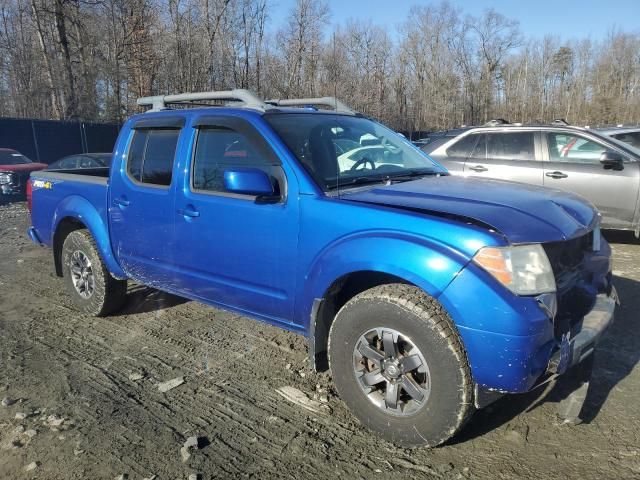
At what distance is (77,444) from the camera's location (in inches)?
117

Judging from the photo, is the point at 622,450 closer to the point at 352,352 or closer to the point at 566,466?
the point at 566,466

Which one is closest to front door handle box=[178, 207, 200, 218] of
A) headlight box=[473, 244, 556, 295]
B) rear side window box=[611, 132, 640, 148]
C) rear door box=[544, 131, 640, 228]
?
headlight box=[473, 244, 556, 295]

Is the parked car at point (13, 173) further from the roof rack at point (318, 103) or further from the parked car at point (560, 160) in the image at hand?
the roof rack at point (318, 103)

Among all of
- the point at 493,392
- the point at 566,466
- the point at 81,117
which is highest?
the point at 81,117

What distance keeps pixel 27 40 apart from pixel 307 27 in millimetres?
19490

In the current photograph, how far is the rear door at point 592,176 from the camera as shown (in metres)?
6.96

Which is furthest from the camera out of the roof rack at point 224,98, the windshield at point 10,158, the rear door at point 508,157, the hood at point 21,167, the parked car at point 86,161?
the windshield at point 10,158

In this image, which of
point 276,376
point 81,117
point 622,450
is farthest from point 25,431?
point 81,117

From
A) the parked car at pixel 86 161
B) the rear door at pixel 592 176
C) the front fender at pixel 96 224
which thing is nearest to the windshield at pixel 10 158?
the parked car at pixel 86 161

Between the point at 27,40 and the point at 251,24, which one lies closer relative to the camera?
the point at 251,24

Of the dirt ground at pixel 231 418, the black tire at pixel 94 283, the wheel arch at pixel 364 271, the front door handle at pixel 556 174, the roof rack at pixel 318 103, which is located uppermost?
the roof rack at pixel 318 103

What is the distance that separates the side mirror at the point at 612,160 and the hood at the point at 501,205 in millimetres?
4079

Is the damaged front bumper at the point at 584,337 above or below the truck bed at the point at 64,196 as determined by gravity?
below

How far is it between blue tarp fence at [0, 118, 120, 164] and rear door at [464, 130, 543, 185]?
19.4 meters
